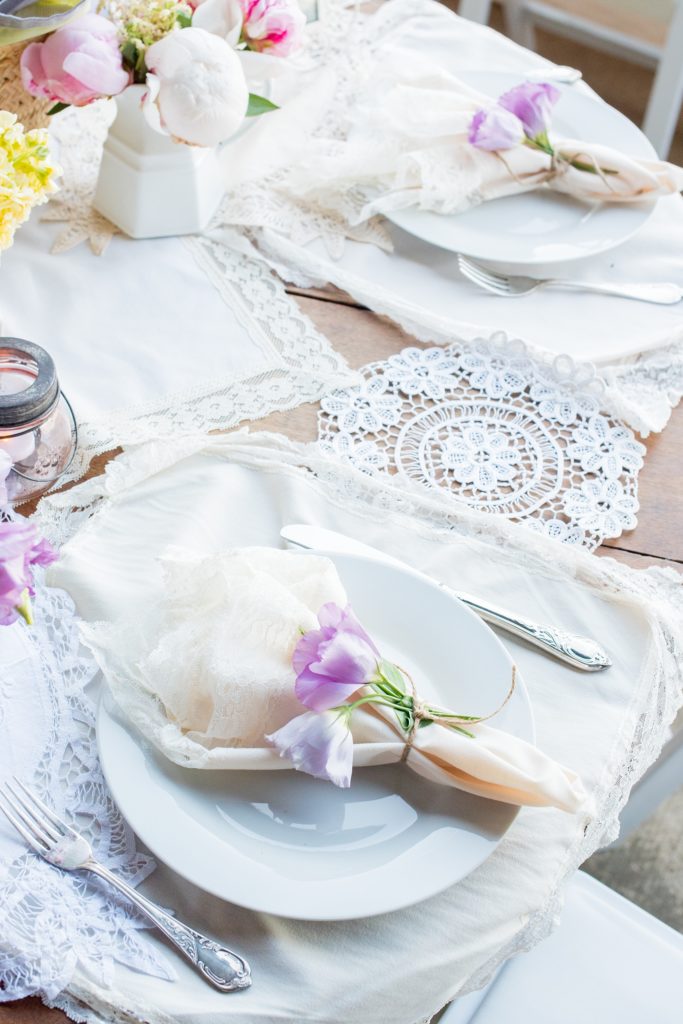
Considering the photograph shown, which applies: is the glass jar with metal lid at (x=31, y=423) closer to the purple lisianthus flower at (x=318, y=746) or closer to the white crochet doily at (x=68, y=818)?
the white crochet doily at (x=68, y=818)

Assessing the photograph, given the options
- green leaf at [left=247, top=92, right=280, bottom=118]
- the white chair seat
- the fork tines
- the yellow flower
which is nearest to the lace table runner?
green leaf at [left=247, top=92, right=280, bottom=118]

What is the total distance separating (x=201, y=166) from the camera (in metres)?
1.08

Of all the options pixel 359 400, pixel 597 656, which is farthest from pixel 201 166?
pixel 597 656

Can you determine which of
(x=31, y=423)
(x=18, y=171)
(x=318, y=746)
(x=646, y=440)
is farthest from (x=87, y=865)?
(x=646, y=440)

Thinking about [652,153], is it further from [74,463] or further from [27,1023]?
[27,1023]

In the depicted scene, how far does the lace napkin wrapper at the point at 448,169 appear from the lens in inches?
44.3

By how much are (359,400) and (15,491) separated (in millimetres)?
316

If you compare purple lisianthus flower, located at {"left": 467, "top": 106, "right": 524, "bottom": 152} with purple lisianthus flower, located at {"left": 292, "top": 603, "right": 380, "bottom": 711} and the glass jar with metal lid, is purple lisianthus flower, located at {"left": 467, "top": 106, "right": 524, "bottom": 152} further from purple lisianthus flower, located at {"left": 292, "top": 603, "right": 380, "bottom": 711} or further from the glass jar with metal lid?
purple lisianthus flower, located at {"left": 292, "top": 603, "right": 380, "bottom": 711}

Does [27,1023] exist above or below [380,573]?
below

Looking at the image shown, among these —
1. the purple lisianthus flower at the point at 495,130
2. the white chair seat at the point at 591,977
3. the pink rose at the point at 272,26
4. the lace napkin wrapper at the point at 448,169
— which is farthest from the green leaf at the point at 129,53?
the white chair seat at the point at 591,977

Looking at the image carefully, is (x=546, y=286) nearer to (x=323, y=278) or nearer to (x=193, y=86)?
(x=323, y=278)

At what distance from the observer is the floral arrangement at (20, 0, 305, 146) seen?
90 centimetres

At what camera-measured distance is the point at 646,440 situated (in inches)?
38.3

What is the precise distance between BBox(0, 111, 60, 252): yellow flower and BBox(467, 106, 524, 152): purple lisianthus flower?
0.50 metres
